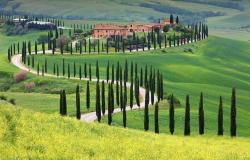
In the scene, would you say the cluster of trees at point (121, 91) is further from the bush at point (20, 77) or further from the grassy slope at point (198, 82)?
the bush at point (20, 77)

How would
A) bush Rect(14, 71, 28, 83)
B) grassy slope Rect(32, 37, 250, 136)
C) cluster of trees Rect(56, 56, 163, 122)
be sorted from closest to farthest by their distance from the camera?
cluster of trees Rect(56, 56, 163, 122) → grassy slope Rect(32, 37, 250, 136) → bush Rect(14, 71, 28, 83)

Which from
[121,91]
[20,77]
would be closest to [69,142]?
[121,91]

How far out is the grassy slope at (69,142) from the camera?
31.0 metres

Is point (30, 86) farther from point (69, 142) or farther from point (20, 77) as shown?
point (69, 142)

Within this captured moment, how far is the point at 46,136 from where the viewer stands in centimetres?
3578

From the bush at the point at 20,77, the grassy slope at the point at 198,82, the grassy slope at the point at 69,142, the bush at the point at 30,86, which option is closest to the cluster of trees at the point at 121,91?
the grassy slope at the point at 198,82

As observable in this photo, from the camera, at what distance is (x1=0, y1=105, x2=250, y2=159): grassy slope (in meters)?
31.0

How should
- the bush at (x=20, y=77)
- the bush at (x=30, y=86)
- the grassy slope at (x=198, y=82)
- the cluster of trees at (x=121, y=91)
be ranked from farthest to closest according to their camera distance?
the bush at (x=20, y=77) < the bush at (x=30, y=86) < the grassy slope at (x=198, y=82) < the cluster of trees at (x=121, y=91)

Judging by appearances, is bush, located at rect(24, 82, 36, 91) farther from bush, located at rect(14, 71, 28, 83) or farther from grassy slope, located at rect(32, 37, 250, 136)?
grassy slope, located at rect(32, 37, 250, 136)

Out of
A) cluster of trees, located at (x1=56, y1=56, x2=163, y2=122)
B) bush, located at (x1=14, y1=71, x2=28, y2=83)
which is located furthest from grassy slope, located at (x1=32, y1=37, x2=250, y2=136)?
bush, located at (x1=14, y1=71, x2=28, y2=83)

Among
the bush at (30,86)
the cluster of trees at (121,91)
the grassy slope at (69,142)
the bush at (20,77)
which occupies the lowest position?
the bush at (30,86)

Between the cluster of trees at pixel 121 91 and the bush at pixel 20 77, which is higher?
the cluster of trees at pixel 121 91

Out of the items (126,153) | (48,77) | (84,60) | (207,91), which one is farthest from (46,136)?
(84,60)

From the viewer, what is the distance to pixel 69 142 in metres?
34.8
